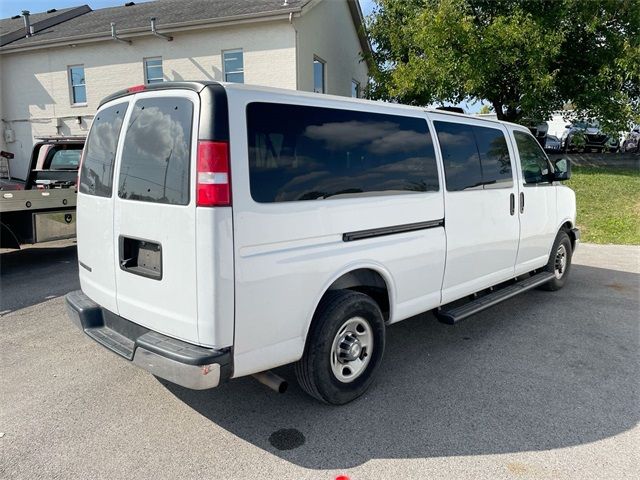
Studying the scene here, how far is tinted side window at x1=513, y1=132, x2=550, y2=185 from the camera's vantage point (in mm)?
5102

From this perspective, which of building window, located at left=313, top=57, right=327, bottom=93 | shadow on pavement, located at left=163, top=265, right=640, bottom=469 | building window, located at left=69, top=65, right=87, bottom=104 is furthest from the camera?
building window, located at left=69, top=65, right=87, bottom=104

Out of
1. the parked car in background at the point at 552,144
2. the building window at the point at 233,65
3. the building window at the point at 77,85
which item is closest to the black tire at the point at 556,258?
the building window at the point at 233,65

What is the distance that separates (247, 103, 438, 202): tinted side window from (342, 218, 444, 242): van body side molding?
271 millimetres

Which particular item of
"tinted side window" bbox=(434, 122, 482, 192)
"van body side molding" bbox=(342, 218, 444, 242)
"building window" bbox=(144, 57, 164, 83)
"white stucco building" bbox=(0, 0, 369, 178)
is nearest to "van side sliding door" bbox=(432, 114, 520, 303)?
"tinted side window" bbox=(434, 122, 482, 192)

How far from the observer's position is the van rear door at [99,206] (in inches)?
122

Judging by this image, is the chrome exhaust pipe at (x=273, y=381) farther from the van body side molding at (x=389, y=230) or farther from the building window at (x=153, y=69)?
the building window at (x=153, y=69)

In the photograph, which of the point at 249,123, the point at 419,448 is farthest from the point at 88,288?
the point at 419,448

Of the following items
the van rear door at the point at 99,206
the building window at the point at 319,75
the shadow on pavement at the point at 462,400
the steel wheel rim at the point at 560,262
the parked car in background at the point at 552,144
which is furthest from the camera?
the parked car in background at the point at 552,144

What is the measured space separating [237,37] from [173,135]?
13.2m

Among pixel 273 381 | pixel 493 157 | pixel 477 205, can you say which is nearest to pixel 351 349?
pixel 273 381

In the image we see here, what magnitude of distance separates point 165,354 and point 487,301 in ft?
10.1

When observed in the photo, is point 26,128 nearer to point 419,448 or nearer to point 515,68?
point 515,68

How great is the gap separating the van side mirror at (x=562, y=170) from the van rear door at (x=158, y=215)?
472cm

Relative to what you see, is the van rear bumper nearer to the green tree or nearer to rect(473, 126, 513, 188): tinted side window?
rect(473, 126, 513, 188): tinted side window
